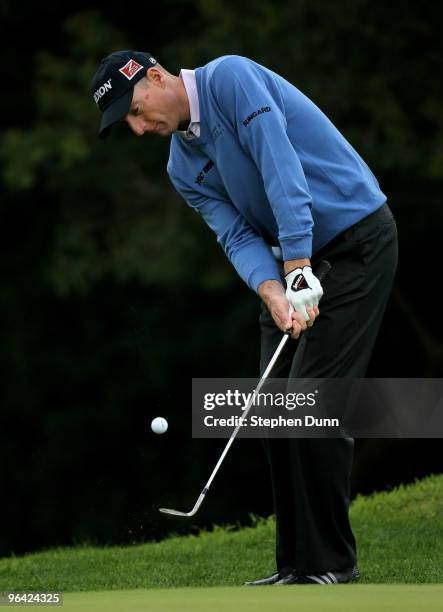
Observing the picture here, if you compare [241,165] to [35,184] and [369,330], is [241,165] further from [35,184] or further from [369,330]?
[35,184]

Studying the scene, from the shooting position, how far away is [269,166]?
15.3 feet

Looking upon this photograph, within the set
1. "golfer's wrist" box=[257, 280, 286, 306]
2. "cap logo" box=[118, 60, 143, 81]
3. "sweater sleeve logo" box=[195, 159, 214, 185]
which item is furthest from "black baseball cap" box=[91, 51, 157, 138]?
"golfer's wrist" box=[257, 280, 286, 306]

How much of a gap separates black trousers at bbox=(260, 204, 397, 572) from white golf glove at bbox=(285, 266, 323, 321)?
171 mm

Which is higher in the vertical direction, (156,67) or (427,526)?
(156,67)

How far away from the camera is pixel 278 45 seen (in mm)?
14289

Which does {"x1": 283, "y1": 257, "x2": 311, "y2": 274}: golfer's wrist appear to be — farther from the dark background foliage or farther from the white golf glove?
the dark background foliage

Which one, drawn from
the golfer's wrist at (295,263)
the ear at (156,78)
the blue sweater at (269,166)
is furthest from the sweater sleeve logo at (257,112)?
the golfer's wrist at (295,263)

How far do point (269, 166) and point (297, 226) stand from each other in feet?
0.70

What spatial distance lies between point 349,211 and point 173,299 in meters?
10.6

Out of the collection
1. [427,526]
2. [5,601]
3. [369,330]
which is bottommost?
[427,526]

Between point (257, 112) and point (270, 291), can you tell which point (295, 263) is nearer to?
point (270, 291)

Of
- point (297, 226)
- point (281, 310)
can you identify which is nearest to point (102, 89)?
point (297, 226)

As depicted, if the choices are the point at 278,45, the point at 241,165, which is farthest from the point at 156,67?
the point at 278,45

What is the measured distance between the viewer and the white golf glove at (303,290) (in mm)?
4602
